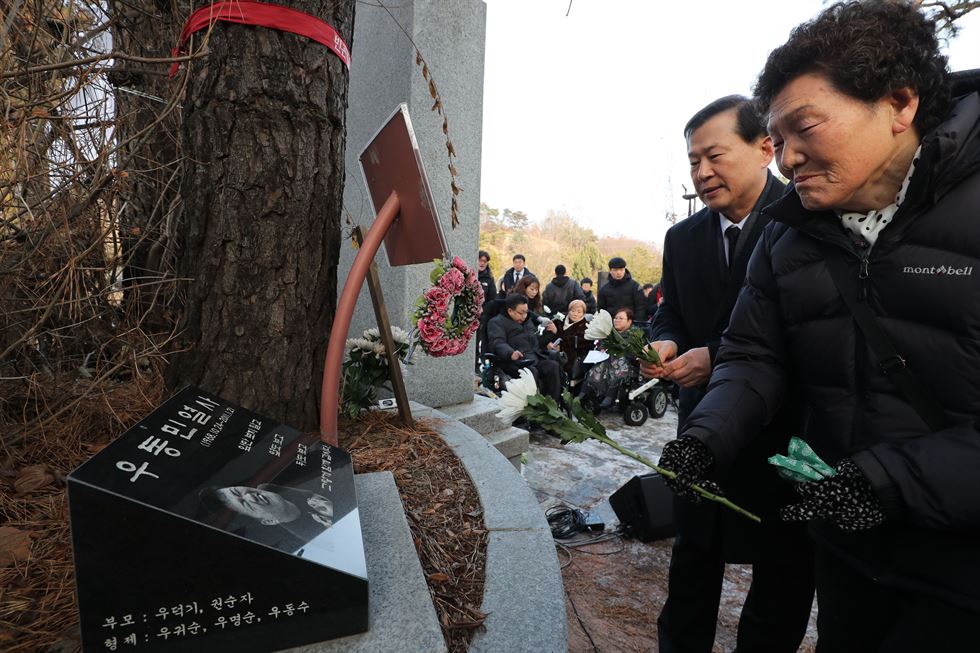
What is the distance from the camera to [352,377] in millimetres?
2791

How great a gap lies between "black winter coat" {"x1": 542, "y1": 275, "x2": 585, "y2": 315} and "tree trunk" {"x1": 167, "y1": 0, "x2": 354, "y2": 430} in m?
7.49

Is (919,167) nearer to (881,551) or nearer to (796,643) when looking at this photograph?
(881,551)

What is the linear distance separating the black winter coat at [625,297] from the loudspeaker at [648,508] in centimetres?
511

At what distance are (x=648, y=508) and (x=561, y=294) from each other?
6.43 meters

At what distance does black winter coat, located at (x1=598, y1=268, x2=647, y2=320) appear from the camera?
8.34m

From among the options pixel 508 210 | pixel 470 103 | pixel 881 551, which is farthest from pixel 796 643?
pixel 508 210

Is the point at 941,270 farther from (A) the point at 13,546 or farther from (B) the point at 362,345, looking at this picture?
(B) the point at 362,345

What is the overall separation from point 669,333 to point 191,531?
1.99 m

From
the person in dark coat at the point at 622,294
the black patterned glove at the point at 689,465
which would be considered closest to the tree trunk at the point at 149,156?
the black patterned glove at the point at 689,465

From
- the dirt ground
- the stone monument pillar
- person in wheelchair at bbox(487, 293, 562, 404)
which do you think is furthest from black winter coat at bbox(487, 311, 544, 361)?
the stone monument pillar

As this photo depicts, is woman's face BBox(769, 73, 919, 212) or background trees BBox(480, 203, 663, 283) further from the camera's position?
background trees BBox(480, 203, 663, 283)

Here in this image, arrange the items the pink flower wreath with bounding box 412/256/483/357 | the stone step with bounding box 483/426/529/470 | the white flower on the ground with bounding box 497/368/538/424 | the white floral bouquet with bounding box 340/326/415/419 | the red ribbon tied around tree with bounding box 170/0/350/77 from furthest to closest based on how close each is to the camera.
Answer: the stone step with bounding box 483/426/529/470 < the white floral bouquet with bounding box 340/326/415/419 < the pink flower wreath with bounding box 412/256/483/357 < the red ribbon tied around tree with bounding box 170/0/350/77 < the white flower on the ground with bounding box 497/368/538/424

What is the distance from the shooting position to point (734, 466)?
6.12ft

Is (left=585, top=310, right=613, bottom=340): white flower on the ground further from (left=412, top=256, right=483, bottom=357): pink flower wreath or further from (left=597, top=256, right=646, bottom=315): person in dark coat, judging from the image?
(left=597, top=256, right=646, bottom=315): person in dark coat
